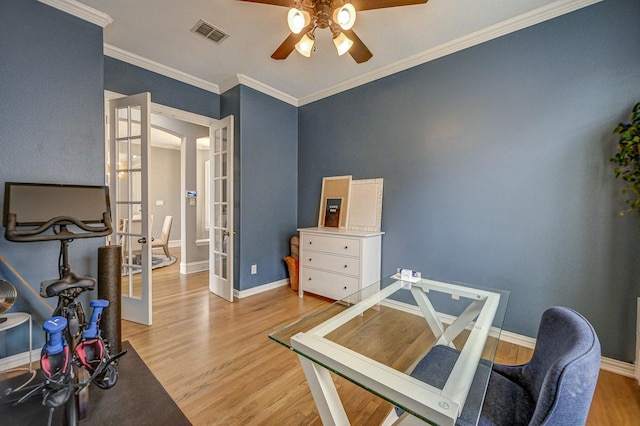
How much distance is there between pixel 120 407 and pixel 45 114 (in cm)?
228

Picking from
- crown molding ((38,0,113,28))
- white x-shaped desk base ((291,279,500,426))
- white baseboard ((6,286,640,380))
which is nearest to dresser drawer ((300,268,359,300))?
white baseboard ((6,286,640,380))

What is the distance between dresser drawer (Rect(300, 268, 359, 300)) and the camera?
298 centimetres

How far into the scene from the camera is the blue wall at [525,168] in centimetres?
191

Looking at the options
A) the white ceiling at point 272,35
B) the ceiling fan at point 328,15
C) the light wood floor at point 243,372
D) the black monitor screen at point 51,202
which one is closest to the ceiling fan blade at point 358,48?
the ceiling fan at point 328,15

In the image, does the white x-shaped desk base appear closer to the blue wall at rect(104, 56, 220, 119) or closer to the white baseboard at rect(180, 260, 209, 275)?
the blue wall at rect(104, 56, 220, 119)

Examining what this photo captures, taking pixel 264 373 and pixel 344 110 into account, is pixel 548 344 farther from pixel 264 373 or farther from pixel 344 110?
pixel 344 110

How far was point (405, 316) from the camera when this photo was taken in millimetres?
1795

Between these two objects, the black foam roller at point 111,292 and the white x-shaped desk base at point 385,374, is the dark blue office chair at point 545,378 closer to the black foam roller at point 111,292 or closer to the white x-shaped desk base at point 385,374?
the white x-shaped desk base at point 385,374

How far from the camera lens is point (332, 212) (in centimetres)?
356

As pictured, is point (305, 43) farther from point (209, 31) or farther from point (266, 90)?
point (266, 90)

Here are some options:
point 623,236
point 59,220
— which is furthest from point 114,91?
point 623,236

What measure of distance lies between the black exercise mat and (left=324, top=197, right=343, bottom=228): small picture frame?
2.43m

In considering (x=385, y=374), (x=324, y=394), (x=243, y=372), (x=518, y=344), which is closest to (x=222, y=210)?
(x=243, y=372)

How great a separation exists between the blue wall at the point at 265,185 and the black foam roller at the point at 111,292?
1407 millimetres
